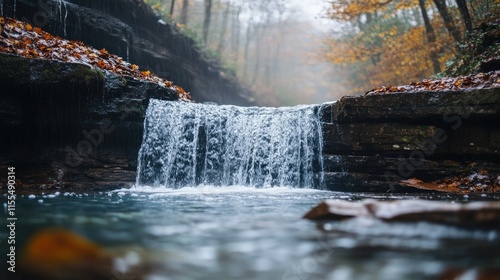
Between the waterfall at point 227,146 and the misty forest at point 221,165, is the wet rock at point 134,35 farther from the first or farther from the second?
the waterfall at point 227,146

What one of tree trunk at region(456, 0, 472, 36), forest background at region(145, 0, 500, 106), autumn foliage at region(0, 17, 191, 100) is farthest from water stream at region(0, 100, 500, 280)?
forest background at region(145, 0, 500, 106)

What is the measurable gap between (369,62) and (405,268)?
24.7 meters

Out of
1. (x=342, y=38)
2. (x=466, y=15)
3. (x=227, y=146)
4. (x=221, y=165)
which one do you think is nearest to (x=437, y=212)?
(x=221, y=165)

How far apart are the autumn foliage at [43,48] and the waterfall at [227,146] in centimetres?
180

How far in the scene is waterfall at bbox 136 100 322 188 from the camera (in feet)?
30.9

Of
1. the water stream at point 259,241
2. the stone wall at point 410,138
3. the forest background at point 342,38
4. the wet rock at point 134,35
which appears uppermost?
the forest background at point 342,38

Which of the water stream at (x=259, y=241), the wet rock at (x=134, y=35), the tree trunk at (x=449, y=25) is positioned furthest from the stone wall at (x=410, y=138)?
the wet rock at (x=134, y=35)

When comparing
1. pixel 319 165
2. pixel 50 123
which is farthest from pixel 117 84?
pixel 319 165

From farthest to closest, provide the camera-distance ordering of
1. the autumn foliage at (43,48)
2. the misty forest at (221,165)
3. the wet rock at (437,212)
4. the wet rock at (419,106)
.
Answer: the autumn foliage at (43,48) → the wet rock at (419,106) → the wet rock at (437,212) → the misty forest at (221,165)

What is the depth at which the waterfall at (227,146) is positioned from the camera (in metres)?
9.42

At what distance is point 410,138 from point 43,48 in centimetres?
853

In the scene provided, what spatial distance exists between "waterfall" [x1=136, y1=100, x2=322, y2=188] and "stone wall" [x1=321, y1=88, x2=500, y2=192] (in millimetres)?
930

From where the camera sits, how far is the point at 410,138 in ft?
25.9

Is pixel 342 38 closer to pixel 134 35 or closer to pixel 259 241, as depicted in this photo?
pixel 134 35
